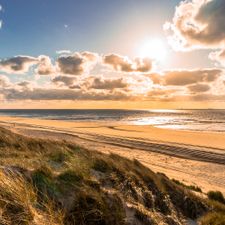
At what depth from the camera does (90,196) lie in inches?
237

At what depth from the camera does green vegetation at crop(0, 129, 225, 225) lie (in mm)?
4734

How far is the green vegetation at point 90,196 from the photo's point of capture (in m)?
4.73

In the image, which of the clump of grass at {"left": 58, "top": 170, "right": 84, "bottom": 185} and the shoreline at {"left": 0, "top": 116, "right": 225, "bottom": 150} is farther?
the shoreline at {"left": 0, "top": 116, "right": 225, "bottom": 150}

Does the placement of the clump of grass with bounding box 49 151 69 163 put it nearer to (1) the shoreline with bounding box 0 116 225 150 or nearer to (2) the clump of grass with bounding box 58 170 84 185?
(2) the clump of grass with bounding box 58 170 84 185

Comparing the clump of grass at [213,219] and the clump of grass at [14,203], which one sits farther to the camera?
the clump of grass at [213,219]

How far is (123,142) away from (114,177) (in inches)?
1078

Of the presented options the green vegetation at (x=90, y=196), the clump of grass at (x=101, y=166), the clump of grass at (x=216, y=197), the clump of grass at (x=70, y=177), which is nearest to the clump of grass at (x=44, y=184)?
the green vegetation at (x=90, y=196)

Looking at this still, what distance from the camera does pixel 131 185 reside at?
24.9ft

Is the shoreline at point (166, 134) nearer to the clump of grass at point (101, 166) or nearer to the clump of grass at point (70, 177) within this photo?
the clump of grass at point (101, 166)

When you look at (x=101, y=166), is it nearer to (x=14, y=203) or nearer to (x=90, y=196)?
(x=90, y=196)

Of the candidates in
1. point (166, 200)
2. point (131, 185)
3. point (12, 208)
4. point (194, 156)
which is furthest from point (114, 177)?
point (194, 156)

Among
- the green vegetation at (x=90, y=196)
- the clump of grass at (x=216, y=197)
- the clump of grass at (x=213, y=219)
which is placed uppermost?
the green vegetation at (x=90, y=196)

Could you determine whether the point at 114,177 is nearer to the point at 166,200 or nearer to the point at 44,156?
the point at 166,200

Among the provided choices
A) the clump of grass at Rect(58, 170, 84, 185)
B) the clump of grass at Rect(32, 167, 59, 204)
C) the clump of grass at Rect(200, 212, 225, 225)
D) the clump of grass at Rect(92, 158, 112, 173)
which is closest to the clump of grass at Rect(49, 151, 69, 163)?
the clump of grass at Rect(92, 158, 112, 173)
